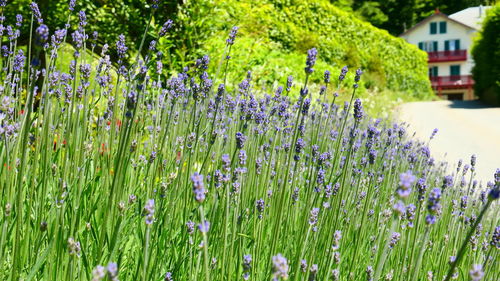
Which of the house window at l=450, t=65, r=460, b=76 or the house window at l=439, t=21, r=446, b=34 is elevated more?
the house window at l=439, t=21, r=446, b=34

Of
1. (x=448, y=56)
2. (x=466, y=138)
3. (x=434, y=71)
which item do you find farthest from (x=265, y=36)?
(x=434, y=71)

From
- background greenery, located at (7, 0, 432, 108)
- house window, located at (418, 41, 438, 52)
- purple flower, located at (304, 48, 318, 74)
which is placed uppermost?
house window, located at (418, 41, 438, 52)

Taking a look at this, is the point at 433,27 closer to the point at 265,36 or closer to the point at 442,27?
the point at 442,27

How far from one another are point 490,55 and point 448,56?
2531cm

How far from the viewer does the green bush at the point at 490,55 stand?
52.3ft

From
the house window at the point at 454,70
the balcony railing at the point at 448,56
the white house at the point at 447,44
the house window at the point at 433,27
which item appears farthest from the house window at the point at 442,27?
the house window at the point at 454,70

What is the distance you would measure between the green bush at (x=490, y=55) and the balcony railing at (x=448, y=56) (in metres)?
22.3

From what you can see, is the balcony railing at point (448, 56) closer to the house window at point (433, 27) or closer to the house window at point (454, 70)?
the house window at point (454, 70)

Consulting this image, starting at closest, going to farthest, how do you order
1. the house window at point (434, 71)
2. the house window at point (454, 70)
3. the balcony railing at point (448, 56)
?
1. the balcony railing at point (448, 56)
2. the house window at point (454, 70)
3. the house window at point (434, 71)

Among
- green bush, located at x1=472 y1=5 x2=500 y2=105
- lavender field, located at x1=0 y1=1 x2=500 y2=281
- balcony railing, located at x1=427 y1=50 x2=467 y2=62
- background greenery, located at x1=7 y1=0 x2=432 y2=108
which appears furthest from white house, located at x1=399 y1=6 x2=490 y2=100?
lavender field, located at x1=0 y1=1 x2=500 y2=281

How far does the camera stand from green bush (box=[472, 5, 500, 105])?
15.9 metres

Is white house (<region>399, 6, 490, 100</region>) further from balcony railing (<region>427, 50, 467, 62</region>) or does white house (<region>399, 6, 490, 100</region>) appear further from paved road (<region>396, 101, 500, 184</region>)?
paved road (<region>396, 101, 500, 184</region>)

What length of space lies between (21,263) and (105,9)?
5027 mm

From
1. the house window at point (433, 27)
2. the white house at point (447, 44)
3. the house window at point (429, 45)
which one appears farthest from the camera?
the house window at point (429, 45)
